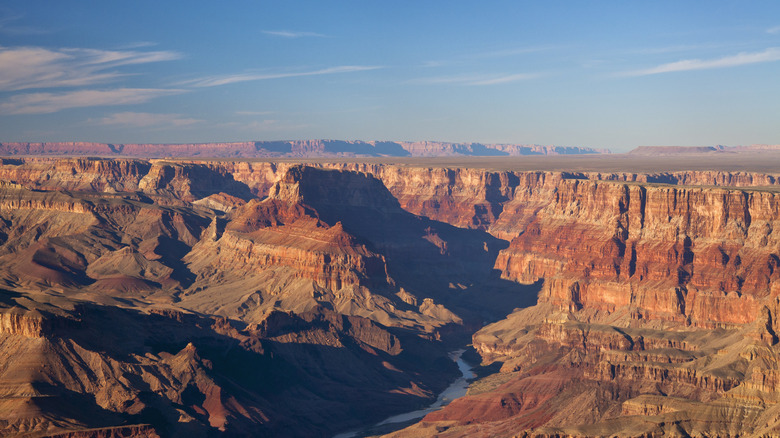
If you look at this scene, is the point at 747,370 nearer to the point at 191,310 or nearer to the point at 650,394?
the point at 650,394

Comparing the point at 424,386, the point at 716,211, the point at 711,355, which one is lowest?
the point at 424,386

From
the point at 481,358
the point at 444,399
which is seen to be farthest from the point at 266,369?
the point at 481,358

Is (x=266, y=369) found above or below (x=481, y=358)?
above

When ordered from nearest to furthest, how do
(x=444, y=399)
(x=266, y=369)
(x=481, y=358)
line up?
(x=266, y=369)
(x=444, y=399)
(x=481, y=358)

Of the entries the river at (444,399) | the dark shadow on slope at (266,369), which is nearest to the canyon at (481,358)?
the dark shadow on slope at (266,369)

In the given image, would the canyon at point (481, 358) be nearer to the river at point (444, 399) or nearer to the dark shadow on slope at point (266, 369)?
the dark shadow on slope at point (266, 369)

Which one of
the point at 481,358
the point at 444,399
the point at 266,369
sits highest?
the point at 266,369

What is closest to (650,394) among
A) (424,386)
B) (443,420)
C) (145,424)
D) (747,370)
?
(747,370)

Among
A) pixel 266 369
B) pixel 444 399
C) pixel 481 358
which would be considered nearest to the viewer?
pixel 266 369

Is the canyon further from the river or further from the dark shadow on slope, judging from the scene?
the river

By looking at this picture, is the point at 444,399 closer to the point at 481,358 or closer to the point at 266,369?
the point at 266,369
